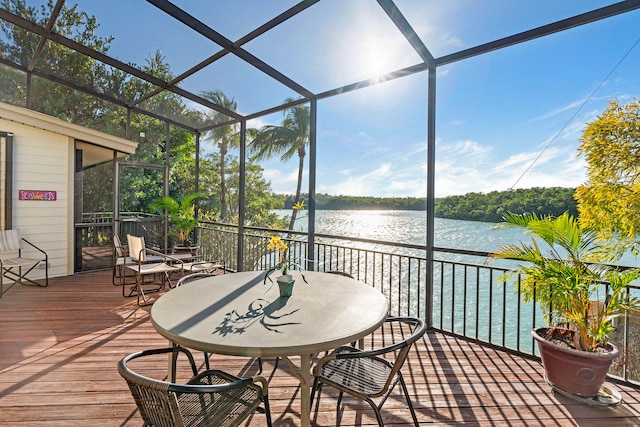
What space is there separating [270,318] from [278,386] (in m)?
0.95

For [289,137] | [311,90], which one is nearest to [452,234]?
[311,90]

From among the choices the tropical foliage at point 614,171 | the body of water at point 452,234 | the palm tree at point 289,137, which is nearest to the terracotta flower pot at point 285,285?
the body of water at point 452,234

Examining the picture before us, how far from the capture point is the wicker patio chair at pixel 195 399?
1.10 m

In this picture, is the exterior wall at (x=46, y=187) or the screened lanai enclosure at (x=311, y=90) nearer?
the screened lanai enclosure at (x=311, y=90)

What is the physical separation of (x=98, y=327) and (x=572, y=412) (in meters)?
4.10

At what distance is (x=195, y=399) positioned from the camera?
148 centimetres

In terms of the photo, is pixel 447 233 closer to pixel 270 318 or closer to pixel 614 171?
pixel 614 171

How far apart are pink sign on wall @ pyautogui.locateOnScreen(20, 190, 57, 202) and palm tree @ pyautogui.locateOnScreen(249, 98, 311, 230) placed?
24.9 feet

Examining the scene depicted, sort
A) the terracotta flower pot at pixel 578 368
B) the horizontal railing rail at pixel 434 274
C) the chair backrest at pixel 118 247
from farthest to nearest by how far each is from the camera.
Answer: the chair backrest at pixel 118 247
the horizontal railing rail at pixel 434 274
the terracotta flower pot at pixel 578 368

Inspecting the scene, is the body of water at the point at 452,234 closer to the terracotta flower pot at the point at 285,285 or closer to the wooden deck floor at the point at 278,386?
the wooden deck floor at the point at 278,386

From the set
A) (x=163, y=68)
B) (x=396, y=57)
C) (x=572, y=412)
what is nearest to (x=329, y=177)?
(x=163, y=68)

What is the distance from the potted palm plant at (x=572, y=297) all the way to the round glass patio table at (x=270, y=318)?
1341 millimetres

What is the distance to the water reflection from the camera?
4.88 ft

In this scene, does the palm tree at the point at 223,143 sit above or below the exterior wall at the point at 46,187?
above
